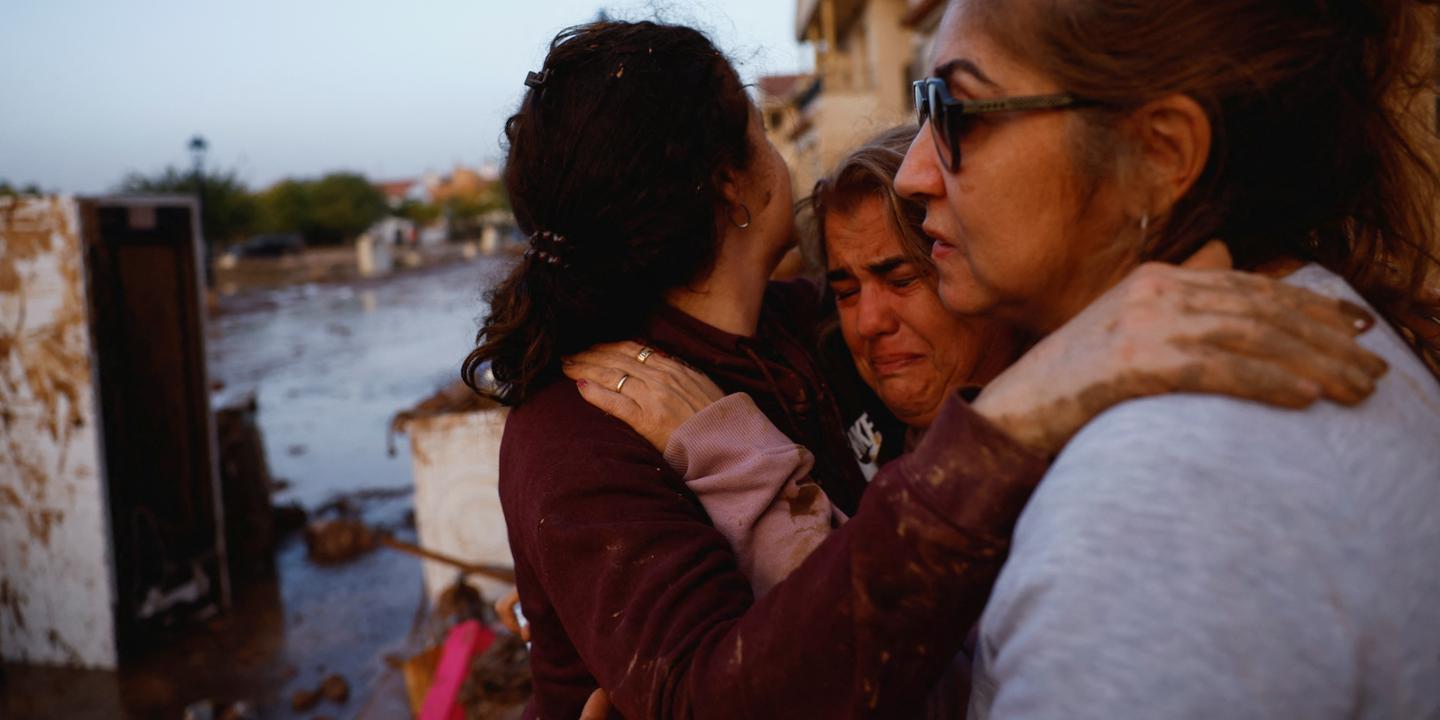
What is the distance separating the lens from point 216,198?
122ft

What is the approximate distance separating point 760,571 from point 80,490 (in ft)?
15.7

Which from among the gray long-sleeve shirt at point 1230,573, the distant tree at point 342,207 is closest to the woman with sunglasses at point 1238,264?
the gray long-sleeve shirt at point 1230,573

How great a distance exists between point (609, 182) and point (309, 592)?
211 inches

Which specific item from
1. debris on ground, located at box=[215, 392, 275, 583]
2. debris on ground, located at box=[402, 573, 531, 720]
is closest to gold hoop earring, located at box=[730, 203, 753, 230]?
debris on ground, located at box=[402, 573, 531, 720]

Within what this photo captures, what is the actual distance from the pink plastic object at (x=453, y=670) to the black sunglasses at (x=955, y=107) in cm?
247

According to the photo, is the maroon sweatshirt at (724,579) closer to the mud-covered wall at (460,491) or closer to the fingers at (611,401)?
the fingers at (611,401)

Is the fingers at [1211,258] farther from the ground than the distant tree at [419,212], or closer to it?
closer to it

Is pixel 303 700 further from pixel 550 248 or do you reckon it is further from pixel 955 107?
pixel 955 107

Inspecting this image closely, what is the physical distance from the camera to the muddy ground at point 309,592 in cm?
491

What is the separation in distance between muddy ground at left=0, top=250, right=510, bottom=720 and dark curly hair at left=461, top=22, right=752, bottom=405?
340 mm

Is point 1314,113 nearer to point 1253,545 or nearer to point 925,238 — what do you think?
point 1253,545

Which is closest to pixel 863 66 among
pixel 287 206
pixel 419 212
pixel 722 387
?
pixel 722 387

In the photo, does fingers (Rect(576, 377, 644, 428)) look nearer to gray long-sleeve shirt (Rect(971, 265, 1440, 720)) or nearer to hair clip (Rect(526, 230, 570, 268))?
hair clip (Rect(526, 230, 570, 268))

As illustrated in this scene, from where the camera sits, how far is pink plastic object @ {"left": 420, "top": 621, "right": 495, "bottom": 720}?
305 centimetres
